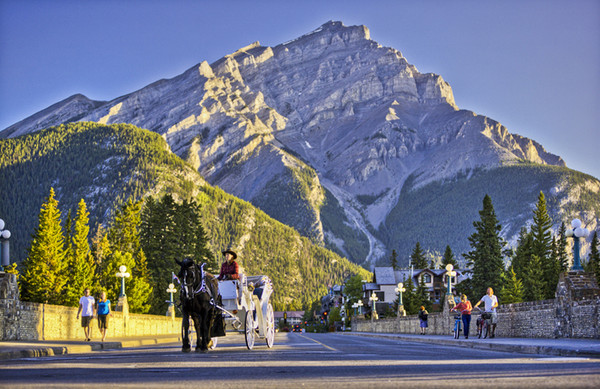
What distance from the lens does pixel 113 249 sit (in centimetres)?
7869

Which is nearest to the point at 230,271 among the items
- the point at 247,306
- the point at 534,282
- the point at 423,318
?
the point at 247,306

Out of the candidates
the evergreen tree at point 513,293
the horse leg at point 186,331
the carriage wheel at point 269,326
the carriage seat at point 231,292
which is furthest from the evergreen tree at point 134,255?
the horse leg at point 186,331

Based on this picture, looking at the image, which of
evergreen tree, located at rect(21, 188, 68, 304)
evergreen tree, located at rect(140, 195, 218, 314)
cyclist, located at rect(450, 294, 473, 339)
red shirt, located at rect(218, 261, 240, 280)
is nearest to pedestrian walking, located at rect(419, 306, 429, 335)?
cyclist, located at rect(450, 294, 473, 339)

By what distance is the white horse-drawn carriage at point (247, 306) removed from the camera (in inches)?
749

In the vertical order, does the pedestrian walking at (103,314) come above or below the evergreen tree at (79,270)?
below

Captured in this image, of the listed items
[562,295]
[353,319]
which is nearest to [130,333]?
[562,295]

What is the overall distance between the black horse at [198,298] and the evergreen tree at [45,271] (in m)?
56.5

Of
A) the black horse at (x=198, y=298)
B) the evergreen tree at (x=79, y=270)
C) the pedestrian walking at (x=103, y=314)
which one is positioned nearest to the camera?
the black horse at (x=198, y=298)

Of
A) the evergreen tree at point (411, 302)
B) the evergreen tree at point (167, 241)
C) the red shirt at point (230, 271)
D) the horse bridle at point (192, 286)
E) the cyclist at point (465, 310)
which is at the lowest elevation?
the evergreen tree at point (411, 302)

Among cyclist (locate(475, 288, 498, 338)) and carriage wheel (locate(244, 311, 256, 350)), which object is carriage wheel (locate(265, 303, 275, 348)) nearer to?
carriage wheel (locate(244, 311, 256, 350))

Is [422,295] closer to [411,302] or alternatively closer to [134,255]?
[411,302]

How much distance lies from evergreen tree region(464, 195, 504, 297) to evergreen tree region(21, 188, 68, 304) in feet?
139

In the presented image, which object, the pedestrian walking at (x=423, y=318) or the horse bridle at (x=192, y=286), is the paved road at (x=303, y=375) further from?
the pedestrian walking at (x=423, y=318)

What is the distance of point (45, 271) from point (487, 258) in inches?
1799
